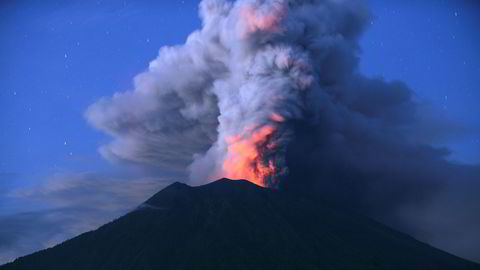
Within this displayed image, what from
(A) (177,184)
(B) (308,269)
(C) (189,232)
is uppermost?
(A) (177,184)

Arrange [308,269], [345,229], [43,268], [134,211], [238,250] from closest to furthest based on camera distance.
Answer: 1. [308,269]
2. [238,250]
3. [43,268]
4. [345,229]
5. [134,211]

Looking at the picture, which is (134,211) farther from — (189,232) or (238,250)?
(238,250)

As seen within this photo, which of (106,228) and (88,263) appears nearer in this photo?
(88,263)

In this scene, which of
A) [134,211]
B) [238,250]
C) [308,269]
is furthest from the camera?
[134,211]

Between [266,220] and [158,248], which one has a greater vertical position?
[266,220]

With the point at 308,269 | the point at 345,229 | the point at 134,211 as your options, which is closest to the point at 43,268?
the point at 134,211

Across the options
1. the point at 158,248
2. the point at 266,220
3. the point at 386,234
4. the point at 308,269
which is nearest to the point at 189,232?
the point at 158,248
